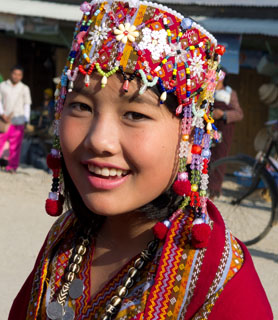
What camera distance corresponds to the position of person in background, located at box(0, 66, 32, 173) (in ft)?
27.7

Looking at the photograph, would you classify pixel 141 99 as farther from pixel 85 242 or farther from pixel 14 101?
pixel 14 101

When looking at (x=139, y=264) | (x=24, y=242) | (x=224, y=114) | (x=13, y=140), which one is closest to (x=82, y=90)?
(x=139, y=264)

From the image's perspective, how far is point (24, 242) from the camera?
16.5ft

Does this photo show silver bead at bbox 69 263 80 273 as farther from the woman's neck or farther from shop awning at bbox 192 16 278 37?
shop awning at bbox 192 16 278 37

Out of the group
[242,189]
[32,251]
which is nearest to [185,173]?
[32,251]

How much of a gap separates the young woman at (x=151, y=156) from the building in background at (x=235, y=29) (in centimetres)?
737

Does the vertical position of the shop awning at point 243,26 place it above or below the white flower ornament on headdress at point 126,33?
above

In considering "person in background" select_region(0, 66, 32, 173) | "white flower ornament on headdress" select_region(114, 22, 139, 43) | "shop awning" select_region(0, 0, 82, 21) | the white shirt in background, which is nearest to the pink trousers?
"person in background" select_region(0, 66, 32, 173)

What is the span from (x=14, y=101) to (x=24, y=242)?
396cm

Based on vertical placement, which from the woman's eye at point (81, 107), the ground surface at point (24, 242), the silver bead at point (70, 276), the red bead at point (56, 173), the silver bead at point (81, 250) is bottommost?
the ground surface at point (24, 242)

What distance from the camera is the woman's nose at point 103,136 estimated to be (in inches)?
51.6

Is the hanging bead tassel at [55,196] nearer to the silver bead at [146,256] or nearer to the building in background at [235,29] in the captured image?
the silver bead at [146,256]

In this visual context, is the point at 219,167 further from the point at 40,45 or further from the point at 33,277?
→ the point at 40,45

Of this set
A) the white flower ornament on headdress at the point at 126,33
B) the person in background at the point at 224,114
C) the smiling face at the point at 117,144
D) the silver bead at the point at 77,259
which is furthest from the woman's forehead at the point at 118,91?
the person in background at the point at 224,114
